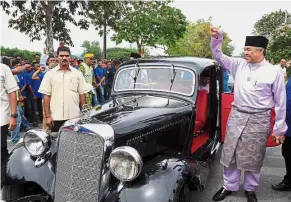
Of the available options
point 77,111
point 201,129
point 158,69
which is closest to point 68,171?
point 77,111

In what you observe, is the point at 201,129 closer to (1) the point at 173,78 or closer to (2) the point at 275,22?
(1) the point at 173,78

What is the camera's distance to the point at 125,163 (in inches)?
107

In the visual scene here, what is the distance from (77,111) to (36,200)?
1743 mm

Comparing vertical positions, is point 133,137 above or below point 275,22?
below

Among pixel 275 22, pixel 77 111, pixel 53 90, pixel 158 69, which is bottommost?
pixel 77 111

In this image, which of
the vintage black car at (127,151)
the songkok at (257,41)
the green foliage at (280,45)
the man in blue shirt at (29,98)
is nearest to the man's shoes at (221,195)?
the vintage black car at (127,151)

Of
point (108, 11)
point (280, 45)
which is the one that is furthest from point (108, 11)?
point (280, 45)

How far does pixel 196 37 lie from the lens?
39.2 m

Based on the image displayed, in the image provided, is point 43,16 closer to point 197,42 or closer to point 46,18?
point 46,18

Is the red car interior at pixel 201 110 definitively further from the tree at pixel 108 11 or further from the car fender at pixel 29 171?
the tree at pixel 108 11

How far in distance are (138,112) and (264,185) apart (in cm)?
249

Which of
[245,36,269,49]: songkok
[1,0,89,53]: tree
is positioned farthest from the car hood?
[1,0,89,53]: tree

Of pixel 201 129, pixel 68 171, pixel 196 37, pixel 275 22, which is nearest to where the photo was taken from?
pixel 68 171

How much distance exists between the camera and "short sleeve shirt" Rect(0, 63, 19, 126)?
3939 mm
